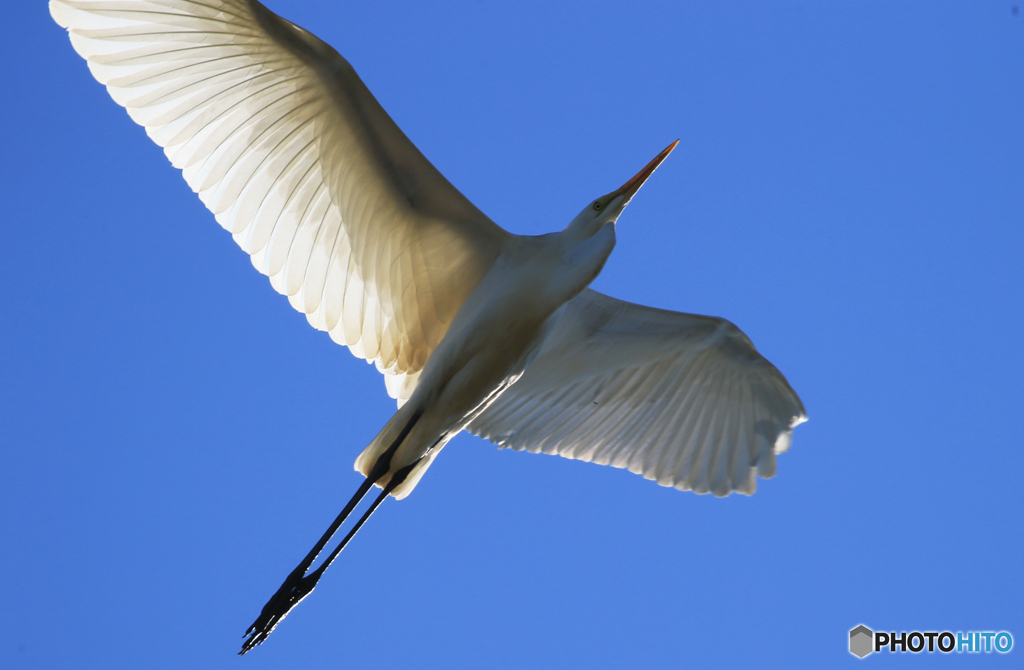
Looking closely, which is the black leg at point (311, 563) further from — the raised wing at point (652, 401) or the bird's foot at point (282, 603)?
the raised wing at point (652, 401)

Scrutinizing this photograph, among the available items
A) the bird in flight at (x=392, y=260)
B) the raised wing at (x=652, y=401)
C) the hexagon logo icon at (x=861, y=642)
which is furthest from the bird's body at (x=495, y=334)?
the hexagon logo icon at (x=861, y=642)

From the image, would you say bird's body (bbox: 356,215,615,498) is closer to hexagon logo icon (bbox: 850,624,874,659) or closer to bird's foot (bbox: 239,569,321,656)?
bird's foot (bbox: 239,569,321,656)

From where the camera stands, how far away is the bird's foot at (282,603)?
5355 mm

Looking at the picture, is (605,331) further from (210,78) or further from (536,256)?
(210,78)

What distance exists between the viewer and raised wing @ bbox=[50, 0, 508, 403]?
5.01 meters

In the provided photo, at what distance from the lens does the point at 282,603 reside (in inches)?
216

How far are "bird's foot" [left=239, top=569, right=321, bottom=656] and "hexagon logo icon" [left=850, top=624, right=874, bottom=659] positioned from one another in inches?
176

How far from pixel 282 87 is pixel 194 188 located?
79 cm

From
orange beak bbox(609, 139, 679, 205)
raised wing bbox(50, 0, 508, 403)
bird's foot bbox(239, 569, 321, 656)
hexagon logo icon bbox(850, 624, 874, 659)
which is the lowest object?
bird's foot bbox(239, 569, 321, 656)

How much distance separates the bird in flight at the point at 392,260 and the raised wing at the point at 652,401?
15 millimetres

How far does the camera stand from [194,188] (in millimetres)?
5250

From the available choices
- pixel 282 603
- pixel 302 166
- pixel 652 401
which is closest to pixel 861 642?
pixel 652 401

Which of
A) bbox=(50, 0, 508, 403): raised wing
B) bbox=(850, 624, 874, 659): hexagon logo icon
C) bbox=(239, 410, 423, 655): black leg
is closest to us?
bbox=(50, 0, 508, 403): raised wing

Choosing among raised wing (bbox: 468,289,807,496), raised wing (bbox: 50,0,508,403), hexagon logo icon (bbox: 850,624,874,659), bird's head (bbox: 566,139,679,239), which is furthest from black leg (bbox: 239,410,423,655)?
hexagon logo icon (bbox: 850,624,874,659)
